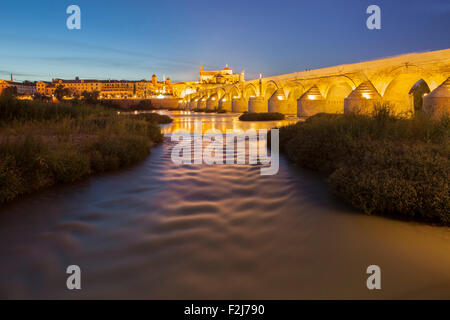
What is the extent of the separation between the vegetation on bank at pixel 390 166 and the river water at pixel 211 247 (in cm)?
23

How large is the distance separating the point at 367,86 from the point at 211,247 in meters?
22.4

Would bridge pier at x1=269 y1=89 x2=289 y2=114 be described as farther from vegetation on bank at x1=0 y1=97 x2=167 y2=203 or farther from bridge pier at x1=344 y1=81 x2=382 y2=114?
vegetation on bank at x1=0 y1=97 x2=167 y2=203

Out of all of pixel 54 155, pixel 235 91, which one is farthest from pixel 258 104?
pixel 54 155

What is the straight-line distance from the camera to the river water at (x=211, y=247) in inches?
100

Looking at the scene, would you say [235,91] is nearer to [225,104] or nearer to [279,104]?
[225,104]

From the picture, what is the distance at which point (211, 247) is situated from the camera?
10.7ft

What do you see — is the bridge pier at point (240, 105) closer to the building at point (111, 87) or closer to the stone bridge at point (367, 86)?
the stone bridge at point (367, 86)

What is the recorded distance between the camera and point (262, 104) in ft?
118

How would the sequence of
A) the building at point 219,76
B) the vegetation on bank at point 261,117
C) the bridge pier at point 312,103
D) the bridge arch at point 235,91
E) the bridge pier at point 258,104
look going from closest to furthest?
the vegetation on bank at point 261,117
the bridge pier at point 312,103
the bridge pier at point 258,104
the bridge arch at point 235,91
the building at point 219,76

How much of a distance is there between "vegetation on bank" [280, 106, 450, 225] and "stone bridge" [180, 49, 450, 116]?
4810mm

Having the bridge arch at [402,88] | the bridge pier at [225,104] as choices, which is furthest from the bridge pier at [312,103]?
the bridge pier at [225,104]

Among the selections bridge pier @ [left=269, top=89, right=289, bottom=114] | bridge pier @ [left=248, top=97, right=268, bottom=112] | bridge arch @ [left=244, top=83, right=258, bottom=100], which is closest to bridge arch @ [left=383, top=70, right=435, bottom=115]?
bridge pier @ [left=269, top=89, right=289, bottom=114]

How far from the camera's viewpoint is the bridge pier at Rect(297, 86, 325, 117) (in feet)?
86.1
